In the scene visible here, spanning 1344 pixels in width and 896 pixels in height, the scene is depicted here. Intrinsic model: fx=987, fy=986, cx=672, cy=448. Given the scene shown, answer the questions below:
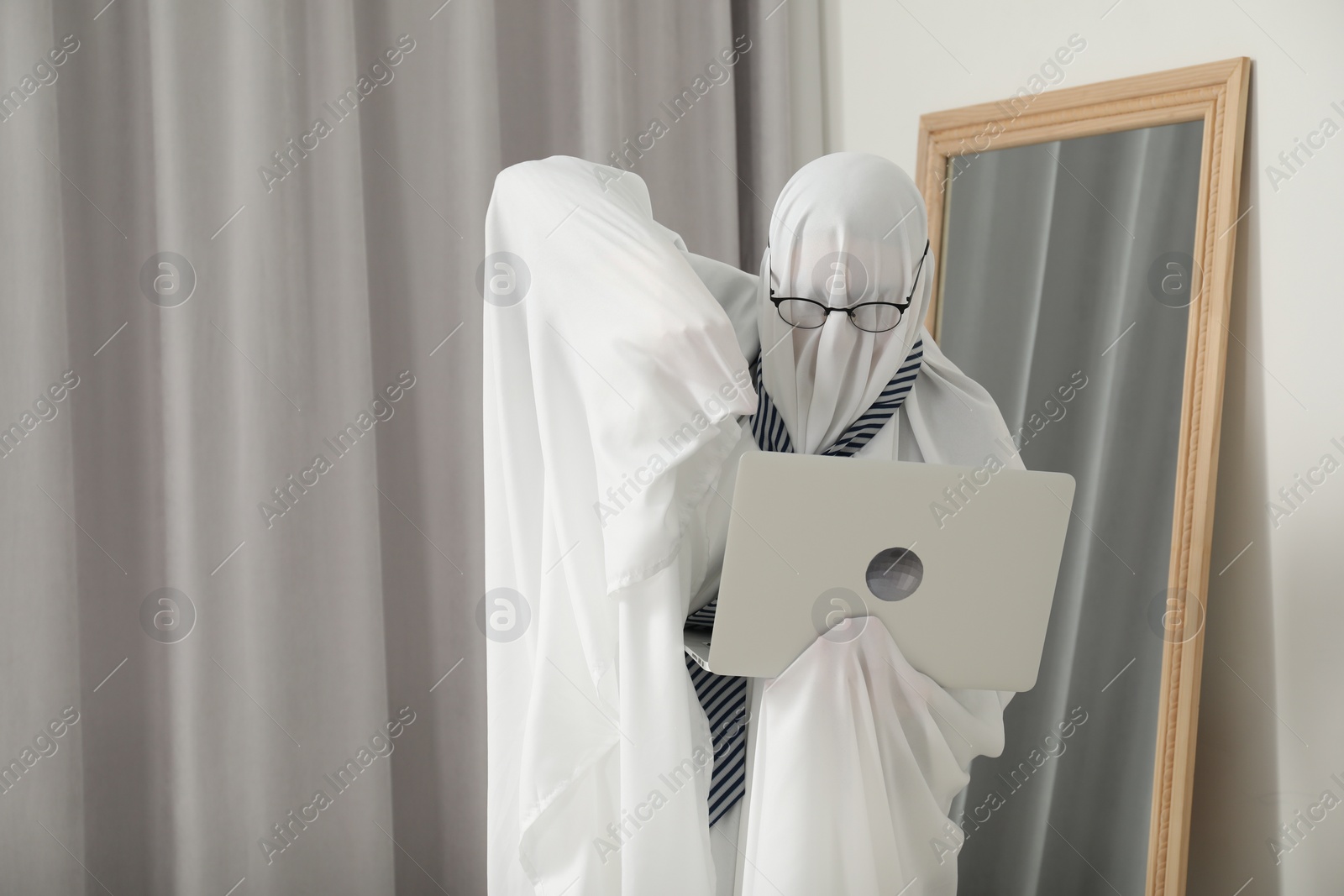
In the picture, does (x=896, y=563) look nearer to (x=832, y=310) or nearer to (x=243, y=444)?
(x=832, y=310)

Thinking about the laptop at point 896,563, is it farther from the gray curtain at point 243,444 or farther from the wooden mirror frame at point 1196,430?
the gray curtain at point 243,444

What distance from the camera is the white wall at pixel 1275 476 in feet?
5.30

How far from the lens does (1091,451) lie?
183 cm

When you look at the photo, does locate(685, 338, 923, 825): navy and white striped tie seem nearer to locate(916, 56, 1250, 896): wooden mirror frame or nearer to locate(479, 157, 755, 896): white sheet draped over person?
locate(479, 157, 755, 896): white sheet draped over person

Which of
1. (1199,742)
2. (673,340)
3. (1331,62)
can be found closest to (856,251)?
(673,340)

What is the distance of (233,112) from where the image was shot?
1.79 meters

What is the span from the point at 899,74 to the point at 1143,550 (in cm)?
118

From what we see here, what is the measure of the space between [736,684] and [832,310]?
0.45m

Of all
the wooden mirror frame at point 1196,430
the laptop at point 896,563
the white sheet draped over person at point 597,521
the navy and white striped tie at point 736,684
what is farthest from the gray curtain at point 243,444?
the wooden mirror frame at point 1196,430

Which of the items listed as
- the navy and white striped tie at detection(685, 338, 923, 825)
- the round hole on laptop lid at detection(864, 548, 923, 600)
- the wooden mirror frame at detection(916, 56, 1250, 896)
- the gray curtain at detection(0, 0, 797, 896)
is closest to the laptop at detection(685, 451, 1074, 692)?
the round hole on laptop lid at detection(864, 548, 923, 600)

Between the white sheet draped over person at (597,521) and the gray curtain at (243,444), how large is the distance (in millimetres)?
788

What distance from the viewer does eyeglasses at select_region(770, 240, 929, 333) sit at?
1.12m

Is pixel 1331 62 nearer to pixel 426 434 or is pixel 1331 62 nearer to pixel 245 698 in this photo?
pixel 426 434

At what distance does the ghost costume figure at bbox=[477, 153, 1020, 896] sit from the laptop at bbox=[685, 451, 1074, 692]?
4cm
